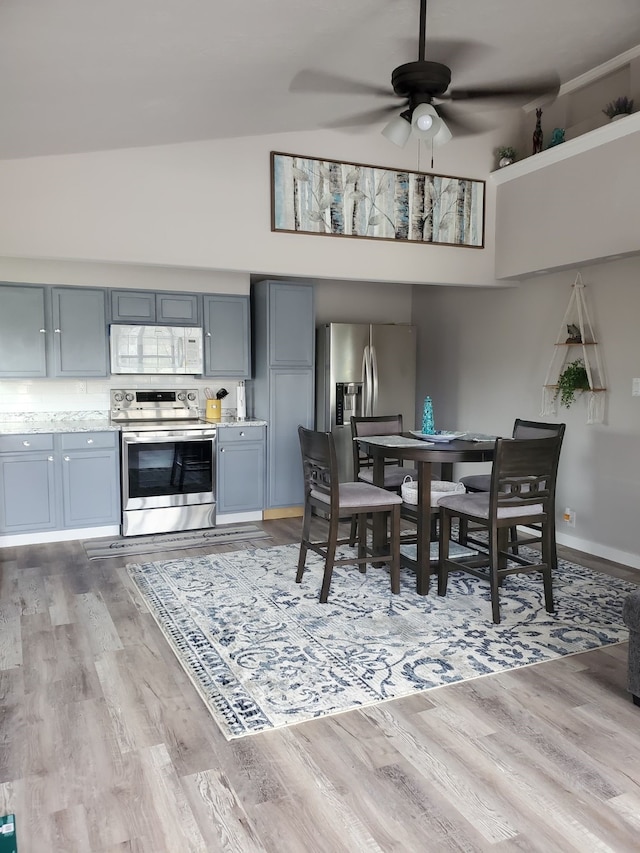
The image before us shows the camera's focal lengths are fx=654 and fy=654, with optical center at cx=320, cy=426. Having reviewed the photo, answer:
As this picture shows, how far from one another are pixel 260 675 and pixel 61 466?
2.81 meters

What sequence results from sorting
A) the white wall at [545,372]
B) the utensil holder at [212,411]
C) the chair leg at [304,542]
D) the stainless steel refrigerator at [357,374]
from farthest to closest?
the stainless steel refrigerator at [357,374]
the utensil holder at [212,411]
the white wall at [545,372]
the chair leg at [304,542]

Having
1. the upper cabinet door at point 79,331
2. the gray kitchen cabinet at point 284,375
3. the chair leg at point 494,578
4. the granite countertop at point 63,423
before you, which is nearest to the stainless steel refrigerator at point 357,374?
the gray kitchen cabinet at point 284,375

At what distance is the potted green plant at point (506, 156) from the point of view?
5.36 metres

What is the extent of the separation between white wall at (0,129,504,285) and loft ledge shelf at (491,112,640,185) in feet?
0.88

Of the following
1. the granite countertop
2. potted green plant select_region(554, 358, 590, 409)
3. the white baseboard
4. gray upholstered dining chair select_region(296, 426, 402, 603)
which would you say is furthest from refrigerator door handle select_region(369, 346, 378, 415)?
the white baseboard

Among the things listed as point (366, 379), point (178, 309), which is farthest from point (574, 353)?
point (178, 309)

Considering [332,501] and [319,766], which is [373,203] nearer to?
[332,501]

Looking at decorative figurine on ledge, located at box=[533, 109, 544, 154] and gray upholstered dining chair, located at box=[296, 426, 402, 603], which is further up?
decorative figurine on ledge, located at box=[533, 109, 544, 154]

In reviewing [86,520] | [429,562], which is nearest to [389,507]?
[429,562]

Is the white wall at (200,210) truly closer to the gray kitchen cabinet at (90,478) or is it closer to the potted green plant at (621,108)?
the potted green plant at (621,108)

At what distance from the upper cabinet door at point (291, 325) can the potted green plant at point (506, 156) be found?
1882 millimetres

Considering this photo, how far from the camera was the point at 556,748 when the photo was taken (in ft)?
7.73

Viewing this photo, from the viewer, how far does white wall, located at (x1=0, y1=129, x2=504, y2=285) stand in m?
4.32

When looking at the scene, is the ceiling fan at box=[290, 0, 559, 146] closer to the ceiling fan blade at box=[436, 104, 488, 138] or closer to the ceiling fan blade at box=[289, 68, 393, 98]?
the ceiling fan blade at box=[436, 104, 488, 138]
